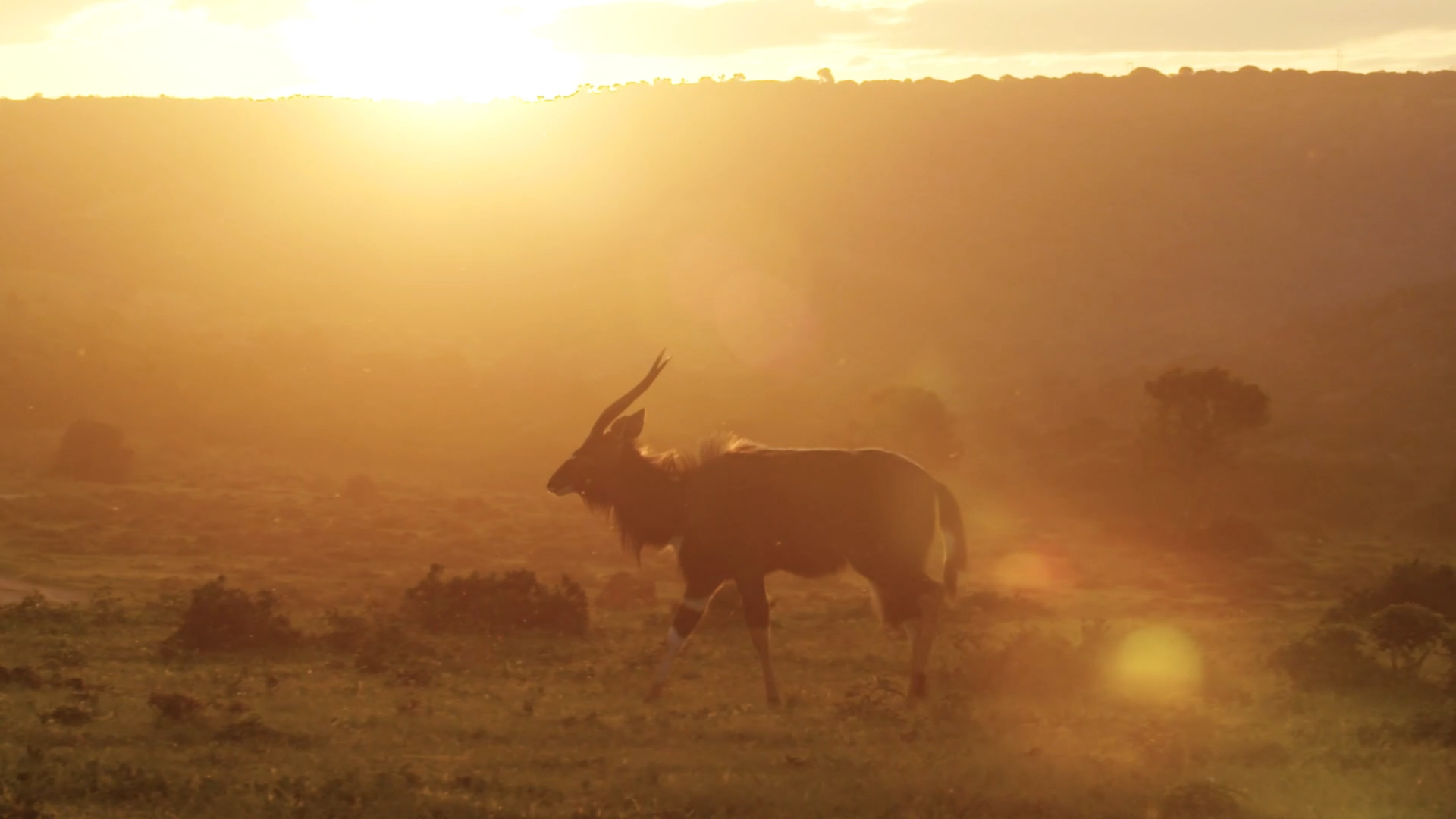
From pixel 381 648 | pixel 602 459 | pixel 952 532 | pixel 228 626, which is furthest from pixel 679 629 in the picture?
pixel 228 626

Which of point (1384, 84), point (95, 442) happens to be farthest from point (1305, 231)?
point (95, 442)

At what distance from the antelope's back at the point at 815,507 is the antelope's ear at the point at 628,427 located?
2.98ft

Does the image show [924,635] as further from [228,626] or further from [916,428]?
[916,428]

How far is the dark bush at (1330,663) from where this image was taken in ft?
44.7

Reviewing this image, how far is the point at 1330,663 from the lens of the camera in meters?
13.8

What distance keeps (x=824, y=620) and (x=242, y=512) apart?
16313 millimetres

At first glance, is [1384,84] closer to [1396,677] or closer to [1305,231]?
[1305,231]

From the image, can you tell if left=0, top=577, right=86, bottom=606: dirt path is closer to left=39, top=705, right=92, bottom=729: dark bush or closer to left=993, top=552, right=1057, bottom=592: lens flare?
left=39, top=705, right=92, bottom=729: dark bush

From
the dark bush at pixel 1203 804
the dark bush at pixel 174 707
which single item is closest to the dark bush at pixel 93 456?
the dark bush at pixel 174 707

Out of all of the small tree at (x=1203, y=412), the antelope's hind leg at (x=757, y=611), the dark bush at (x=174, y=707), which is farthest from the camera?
the small tree at (x=1203, y=412)

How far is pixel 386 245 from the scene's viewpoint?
79.4m

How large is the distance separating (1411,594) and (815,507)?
9.53 metres

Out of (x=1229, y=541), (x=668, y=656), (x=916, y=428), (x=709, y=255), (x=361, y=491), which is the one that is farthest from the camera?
(x=709, y=255)

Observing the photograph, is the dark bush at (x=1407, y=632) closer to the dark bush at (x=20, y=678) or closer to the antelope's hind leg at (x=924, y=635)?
the antelope's hind leg at (x=924, y=635)
